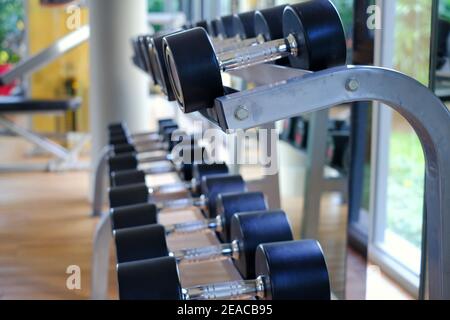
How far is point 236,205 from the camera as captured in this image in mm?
1542

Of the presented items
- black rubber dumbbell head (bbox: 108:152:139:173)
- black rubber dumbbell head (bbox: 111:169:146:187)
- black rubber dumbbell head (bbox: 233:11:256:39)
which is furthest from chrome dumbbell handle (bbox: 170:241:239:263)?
black rubber dumbbell head (bbox: 108:152:139:173)

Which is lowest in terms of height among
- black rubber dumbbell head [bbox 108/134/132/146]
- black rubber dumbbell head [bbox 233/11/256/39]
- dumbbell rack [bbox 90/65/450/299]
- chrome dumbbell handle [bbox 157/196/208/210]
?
chrome dumbbell handle [bbox 157/196/208/210]

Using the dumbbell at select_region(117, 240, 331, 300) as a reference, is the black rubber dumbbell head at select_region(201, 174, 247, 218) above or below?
above

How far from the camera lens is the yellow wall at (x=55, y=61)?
5.76m

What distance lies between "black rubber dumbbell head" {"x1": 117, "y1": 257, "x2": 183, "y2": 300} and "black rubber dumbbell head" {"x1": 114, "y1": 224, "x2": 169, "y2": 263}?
0.50 feet

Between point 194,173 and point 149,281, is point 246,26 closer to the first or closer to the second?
point 149,281

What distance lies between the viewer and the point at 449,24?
1.54 m

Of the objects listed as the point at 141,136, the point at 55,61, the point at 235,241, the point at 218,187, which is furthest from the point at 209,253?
the point at 55,61

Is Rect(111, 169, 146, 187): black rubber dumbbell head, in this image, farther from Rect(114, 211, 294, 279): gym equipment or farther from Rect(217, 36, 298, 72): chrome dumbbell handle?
Rect(217, 36, 298, 72): chrome dumbbell handle

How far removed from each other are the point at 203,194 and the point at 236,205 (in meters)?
0.33

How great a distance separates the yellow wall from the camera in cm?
576

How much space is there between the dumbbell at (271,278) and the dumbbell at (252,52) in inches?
13.4

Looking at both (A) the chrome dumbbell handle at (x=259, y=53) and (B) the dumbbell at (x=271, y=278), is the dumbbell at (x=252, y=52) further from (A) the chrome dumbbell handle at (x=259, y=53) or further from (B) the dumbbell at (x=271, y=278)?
(B) the dumbbell at (x=271, y=278)
